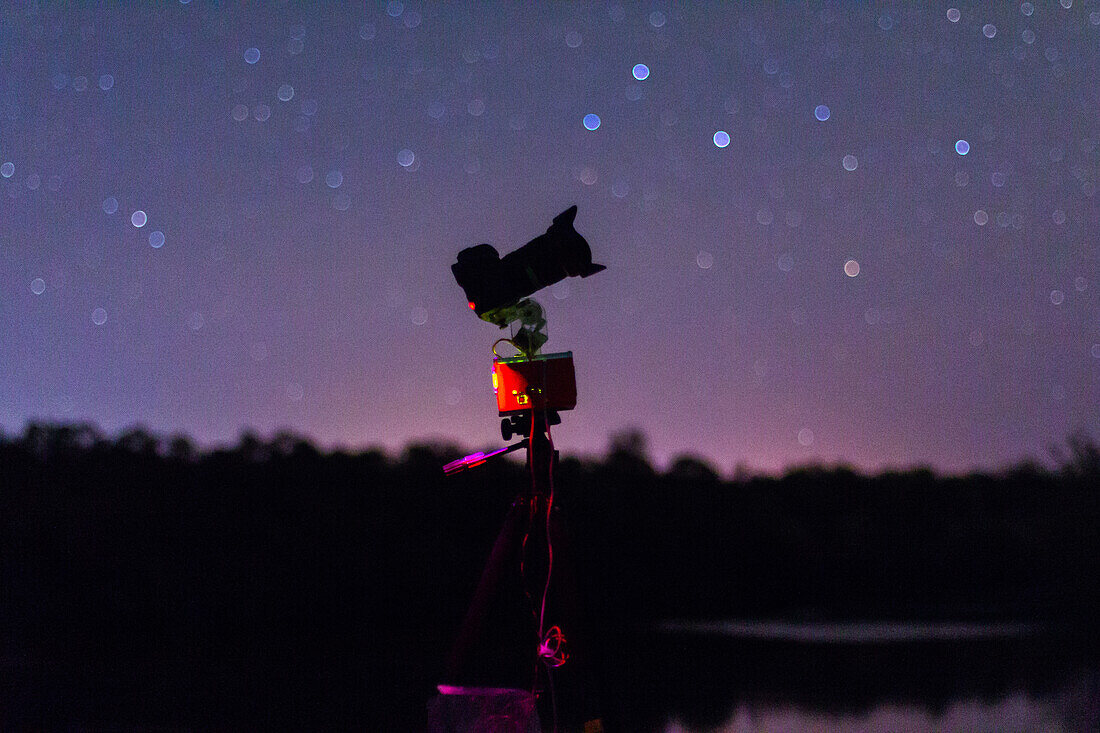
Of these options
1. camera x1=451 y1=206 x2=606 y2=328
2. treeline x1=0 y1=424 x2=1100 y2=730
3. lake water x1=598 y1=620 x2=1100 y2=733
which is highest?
camera x1=451 y1=206 x2=606 y2=328

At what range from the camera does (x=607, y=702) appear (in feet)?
4.25

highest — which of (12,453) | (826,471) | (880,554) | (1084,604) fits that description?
(12,453)

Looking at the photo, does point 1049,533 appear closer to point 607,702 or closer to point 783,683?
point 783,683

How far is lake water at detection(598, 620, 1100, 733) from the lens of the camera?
2.66 meters

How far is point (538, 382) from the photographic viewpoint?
1.40 meters

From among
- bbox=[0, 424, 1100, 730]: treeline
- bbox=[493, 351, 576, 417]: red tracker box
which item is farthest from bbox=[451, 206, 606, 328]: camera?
bbox=[0, 424, 1100, 730]: treeline

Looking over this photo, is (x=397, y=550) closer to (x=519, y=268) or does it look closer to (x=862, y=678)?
(x=862, y=678)

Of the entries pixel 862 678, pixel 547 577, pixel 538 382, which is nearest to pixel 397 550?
pixel 862 678

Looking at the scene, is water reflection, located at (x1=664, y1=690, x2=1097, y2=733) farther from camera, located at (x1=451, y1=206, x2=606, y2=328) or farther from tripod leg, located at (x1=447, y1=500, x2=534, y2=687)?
camera, located at (x1=451, y1=206, x2=606, y2=328)

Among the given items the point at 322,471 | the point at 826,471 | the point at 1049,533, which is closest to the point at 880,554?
the point at 826,471

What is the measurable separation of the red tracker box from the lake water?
1.66m

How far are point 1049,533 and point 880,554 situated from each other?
4.24ft

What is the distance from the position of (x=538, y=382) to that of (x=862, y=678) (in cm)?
270

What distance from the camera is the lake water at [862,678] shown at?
8.74ft
